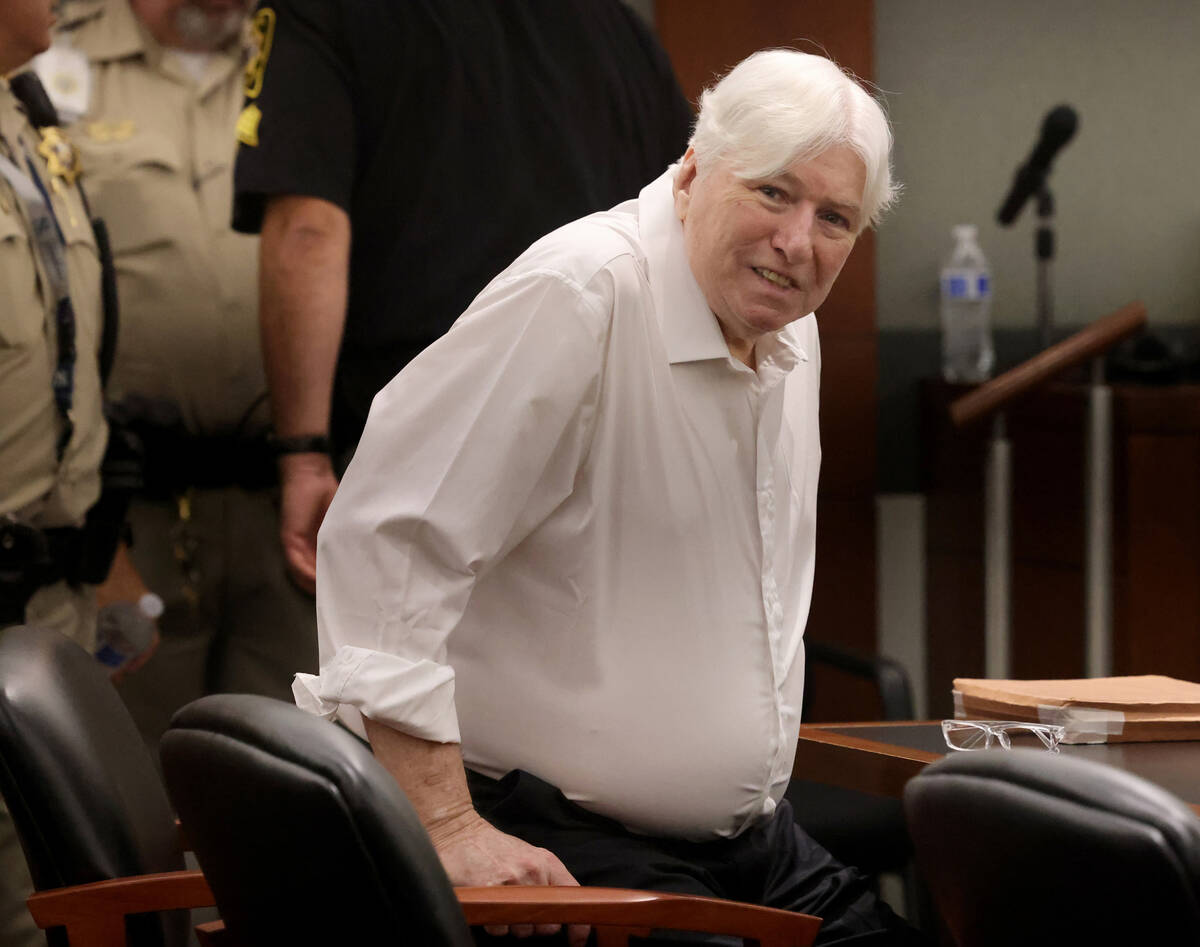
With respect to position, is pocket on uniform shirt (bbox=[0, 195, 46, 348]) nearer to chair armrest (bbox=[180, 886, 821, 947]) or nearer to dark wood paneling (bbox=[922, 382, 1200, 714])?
chair armrest (bbox=[180, 886, 821, 947])

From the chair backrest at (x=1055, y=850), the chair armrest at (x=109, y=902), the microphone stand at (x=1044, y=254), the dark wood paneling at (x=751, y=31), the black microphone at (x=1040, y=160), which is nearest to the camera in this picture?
the chair backrest at (x=1055, y=850)

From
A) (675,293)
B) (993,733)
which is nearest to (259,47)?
(675,293)

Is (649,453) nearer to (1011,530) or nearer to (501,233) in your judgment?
(501,233)

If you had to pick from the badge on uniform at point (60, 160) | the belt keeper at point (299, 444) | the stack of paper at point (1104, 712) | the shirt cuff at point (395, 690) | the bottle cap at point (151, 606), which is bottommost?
the bottle cap at point (151, 606)

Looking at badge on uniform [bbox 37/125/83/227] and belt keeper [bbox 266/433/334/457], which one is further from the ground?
badge on uniform [bbox 37/125/83/227]

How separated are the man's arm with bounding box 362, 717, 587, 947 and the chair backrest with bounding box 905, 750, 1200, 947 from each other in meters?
0.42

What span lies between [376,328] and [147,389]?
348 mm

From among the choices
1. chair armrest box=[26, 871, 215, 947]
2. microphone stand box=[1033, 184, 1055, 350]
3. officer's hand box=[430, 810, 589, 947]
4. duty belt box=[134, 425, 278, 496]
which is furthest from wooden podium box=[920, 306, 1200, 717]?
chair armrest box=[26, 871, 215, 947]

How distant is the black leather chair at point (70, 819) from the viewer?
123 centimetres

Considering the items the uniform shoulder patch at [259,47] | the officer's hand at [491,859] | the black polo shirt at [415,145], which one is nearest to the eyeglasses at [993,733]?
the officer's hand at [491,859]

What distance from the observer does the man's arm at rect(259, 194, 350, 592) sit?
6.84 ft

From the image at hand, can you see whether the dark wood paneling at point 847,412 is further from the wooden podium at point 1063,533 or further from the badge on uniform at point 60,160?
the badge on uniform at point 60,160

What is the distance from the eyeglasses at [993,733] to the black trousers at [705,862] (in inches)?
7.9

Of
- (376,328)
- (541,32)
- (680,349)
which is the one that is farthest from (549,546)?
(541,32)
